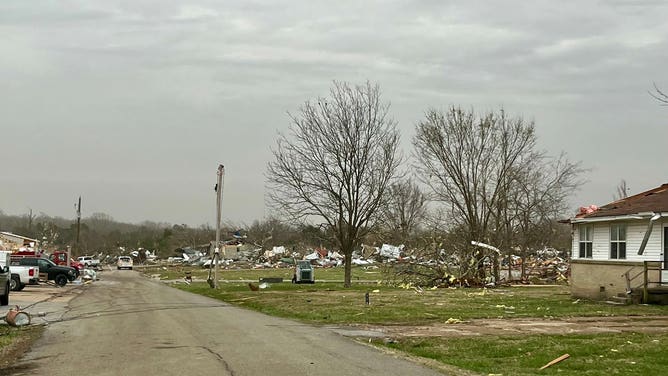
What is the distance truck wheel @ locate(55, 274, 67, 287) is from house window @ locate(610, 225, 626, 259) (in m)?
35.5

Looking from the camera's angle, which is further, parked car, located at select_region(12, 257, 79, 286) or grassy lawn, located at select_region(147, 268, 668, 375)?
parked car, located at select_region(12, 257, 79, 286)

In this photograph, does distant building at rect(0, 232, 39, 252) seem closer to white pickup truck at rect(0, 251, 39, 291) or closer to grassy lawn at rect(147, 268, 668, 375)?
white pickup truck at rect(0, 251, 39, 291)

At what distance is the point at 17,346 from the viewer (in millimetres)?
15531

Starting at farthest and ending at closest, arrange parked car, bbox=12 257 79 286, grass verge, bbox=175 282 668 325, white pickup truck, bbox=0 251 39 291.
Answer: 1. parked car, bbox=12 257 79 286
2. white pickup truck, bbox=0 251 39 291
3. grass verge, bbox=175 282 668 325

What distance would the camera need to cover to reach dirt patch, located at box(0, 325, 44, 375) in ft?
41.4

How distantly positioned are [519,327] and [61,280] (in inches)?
1479

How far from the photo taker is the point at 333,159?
4459cm

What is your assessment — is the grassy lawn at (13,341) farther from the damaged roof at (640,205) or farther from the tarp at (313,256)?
the tarp at (313,256)

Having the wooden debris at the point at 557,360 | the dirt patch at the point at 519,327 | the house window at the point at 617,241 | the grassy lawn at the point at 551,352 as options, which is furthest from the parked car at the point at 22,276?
the wooden debris at the point at 557,360

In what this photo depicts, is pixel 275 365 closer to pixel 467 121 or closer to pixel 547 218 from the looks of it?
pixel 467 121

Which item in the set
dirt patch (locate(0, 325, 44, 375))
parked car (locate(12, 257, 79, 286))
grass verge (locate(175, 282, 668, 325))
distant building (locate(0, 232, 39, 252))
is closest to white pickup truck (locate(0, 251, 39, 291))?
parked car (locate(12, 257, 79, 286))

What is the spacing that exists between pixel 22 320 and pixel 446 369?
43.8 ft

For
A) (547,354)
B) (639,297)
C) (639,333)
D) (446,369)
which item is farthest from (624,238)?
(446,369)

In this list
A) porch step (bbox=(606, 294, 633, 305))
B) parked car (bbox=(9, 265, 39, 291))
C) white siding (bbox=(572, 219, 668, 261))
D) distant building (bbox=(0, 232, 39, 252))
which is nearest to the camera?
porch step (bbox=(606, 294, 633, 305))
